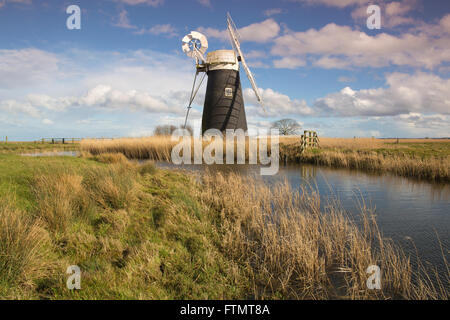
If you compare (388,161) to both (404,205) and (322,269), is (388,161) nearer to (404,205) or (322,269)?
(404,205)

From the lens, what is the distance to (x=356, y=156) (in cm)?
1590

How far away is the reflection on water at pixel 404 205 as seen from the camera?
16.3ft

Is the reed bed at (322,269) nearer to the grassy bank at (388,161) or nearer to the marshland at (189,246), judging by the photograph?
the marshland at (189,246)

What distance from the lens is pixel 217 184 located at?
8.74 metres

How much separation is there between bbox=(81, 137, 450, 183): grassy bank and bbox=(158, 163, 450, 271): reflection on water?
1.21m

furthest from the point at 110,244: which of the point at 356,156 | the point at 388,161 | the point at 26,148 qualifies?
the point at 26,148

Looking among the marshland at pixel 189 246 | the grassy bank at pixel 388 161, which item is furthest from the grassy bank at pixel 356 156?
the marshland at pixel 189 246

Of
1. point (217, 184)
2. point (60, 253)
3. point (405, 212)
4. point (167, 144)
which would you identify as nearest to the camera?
point (60, 253)

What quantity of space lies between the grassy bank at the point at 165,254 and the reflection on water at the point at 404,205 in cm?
76

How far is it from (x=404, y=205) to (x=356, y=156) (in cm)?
881
